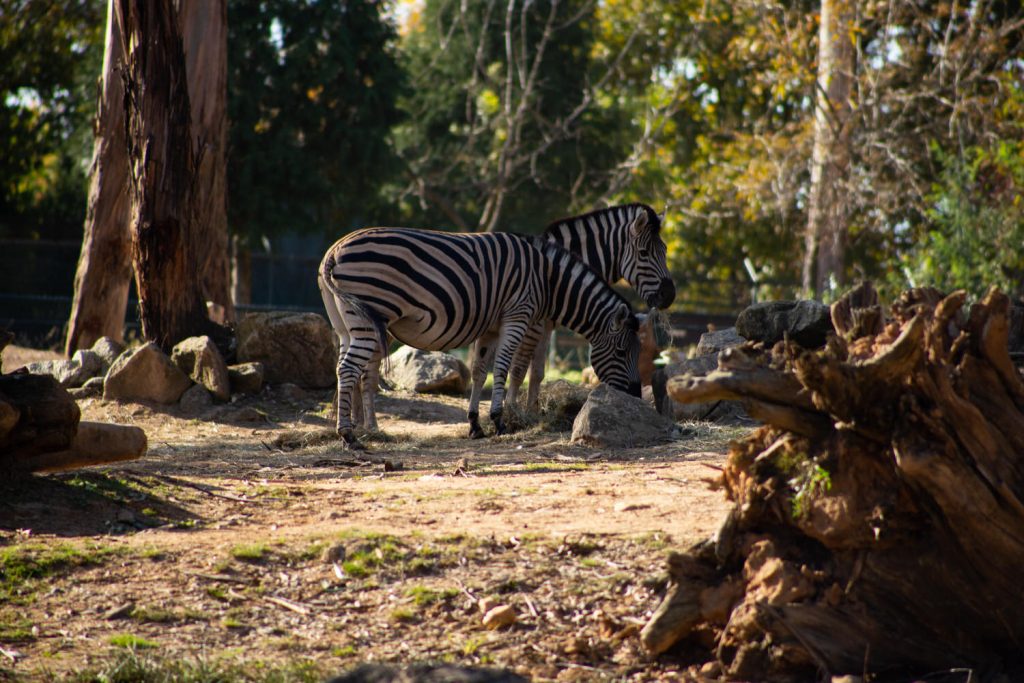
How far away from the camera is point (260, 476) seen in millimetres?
7395

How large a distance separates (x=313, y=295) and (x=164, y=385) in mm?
12547

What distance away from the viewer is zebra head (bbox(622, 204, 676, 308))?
10.8 meters

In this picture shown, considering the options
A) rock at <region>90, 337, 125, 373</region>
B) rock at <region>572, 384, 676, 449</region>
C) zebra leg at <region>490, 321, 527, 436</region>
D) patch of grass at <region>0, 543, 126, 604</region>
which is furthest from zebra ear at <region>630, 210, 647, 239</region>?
patch of grass at <region>0, 543, 126, 604</region>

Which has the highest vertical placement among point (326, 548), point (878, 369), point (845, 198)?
point (845, 198)

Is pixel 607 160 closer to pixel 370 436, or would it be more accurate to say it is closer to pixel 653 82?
pixel 653 82

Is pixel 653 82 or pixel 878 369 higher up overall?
pixel 653 82

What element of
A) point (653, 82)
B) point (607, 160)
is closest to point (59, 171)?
point (607, 160)

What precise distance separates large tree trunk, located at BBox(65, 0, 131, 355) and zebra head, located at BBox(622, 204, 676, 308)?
6330 mm

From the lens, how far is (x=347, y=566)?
5.23 m

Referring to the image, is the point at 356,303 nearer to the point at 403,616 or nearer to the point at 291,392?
the point at 291,392

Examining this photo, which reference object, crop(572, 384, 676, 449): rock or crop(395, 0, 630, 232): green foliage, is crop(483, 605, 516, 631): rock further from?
crop(395, 0, 630, 232): green foliage

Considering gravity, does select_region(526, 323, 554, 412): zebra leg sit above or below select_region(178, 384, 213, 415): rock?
above

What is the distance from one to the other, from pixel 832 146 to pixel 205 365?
12.9m

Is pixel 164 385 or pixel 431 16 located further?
pixel 431 16
